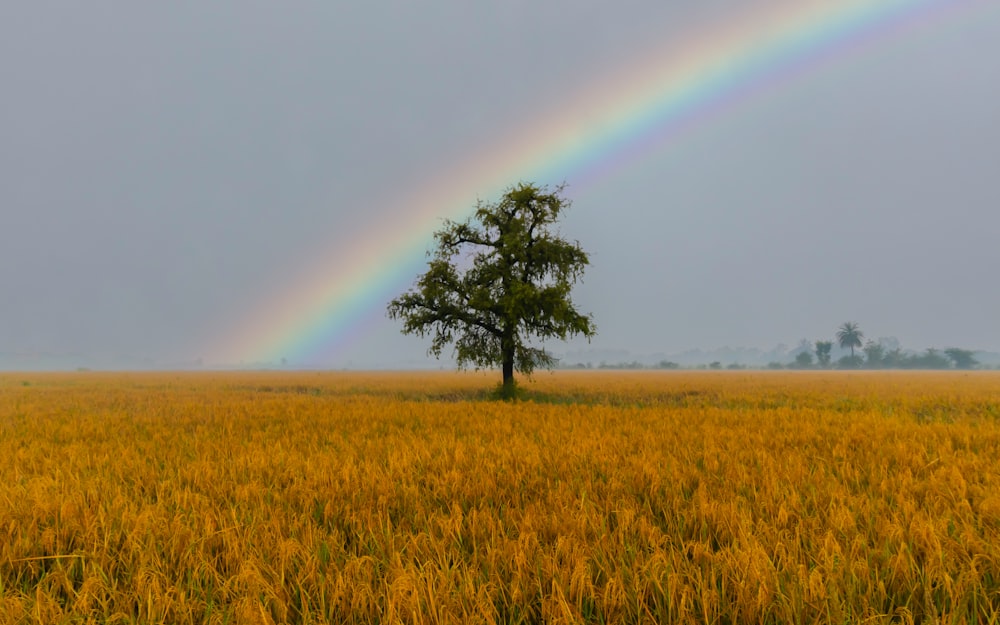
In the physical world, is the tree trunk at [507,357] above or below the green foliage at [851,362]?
above

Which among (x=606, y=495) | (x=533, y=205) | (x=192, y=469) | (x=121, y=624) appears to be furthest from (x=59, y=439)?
(x=533, y=205)

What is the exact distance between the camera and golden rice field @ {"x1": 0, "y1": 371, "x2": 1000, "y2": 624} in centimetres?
221

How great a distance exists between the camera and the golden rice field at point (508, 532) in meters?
2.21

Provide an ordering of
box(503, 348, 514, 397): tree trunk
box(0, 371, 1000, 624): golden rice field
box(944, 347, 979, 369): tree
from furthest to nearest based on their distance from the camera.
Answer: box(944, 347, 979, 369): tree, box(503, 348, 514, 397): tree trunk, box(0, 371, 1000, 624): golden rice field

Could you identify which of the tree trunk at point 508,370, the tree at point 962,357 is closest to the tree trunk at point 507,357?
the tree trunk at point 508,370

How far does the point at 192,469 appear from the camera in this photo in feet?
17.7

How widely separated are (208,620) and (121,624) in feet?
1.93

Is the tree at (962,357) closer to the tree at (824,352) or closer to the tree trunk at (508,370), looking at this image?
the tree at (824,352)

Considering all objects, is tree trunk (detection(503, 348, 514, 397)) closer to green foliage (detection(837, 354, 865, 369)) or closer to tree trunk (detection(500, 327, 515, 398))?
tree trunk (detection(500, 327, 515, 398))

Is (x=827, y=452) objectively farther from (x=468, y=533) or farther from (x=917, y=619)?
(x=468, y=533)

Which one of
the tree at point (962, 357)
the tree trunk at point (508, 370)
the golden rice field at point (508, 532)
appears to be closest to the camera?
the golden rice field at point (508, 532)

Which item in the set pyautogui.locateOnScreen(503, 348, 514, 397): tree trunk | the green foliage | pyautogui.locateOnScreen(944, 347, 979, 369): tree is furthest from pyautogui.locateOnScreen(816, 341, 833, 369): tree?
pyautogui.locateOnScreen(503, 348, 514, 397): tree trunk

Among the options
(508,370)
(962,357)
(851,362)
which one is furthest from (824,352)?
(508,370)

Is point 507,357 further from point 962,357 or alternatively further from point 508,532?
point 962,357
